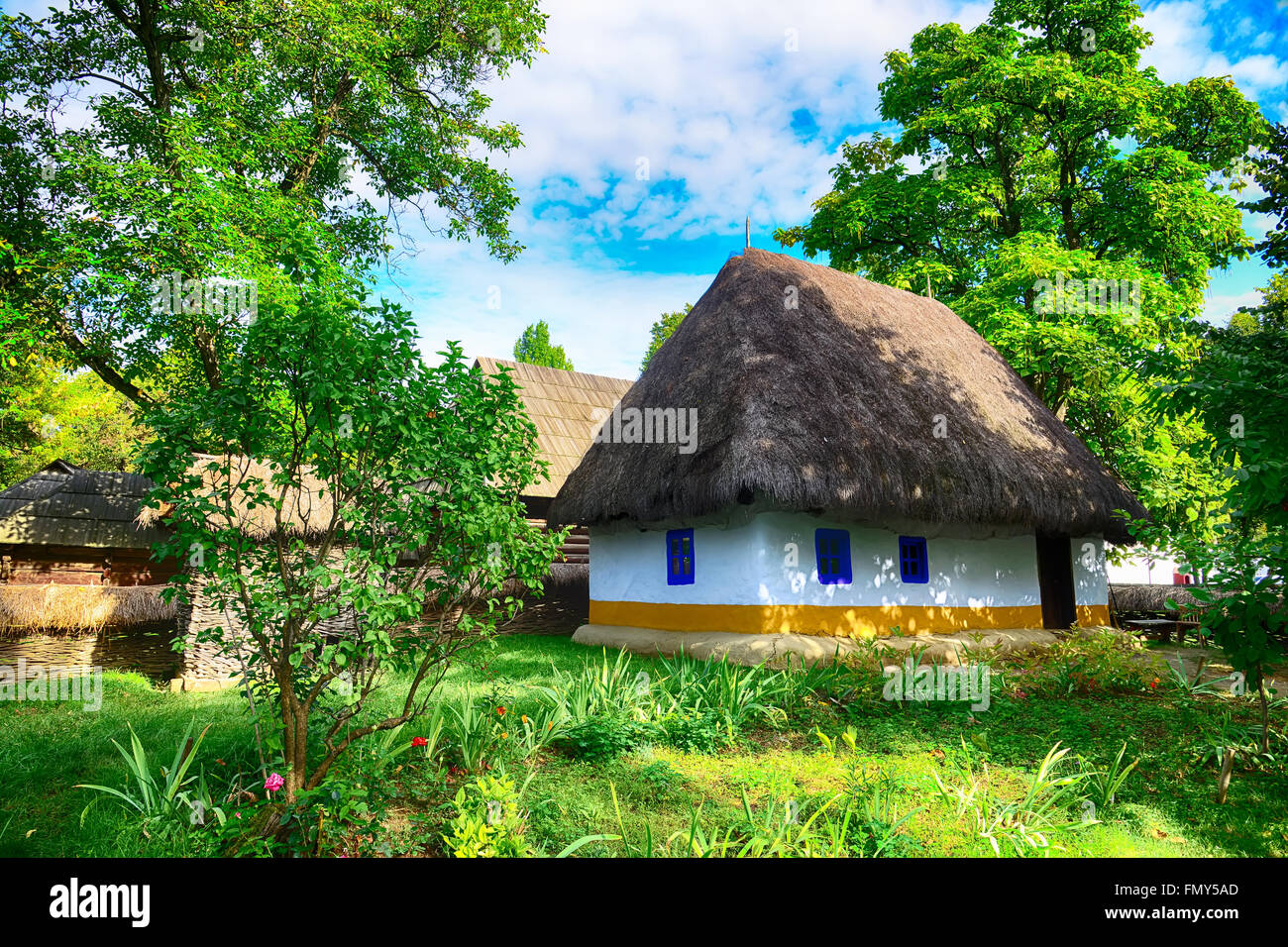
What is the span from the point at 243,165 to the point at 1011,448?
14.9 meters

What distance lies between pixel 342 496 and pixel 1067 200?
56.1ft

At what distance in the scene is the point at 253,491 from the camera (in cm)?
668

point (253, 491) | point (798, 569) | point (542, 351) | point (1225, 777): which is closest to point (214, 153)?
point (253, 491)

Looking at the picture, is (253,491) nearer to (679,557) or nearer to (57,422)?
(679,557)

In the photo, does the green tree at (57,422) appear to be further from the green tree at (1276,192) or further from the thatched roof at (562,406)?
the green tree at (1276,192)

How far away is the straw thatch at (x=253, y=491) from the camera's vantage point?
12.2 feet

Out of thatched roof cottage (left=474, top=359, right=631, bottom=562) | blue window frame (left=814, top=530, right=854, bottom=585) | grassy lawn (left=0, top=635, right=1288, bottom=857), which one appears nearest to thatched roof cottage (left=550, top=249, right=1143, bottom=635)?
blue window frame (left=814, top=530, right=854, bottom=585)

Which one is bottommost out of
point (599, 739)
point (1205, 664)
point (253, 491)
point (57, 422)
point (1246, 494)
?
point (1205, 664)

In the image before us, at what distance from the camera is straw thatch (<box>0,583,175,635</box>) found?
12844 millimetres

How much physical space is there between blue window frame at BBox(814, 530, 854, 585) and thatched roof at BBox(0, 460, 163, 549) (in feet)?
48.6

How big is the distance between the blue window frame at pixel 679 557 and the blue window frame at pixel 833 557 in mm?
1959

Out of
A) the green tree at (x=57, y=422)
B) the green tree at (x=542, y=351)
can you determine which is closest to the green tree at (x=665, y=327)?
the green tree at (x=542, y=351)

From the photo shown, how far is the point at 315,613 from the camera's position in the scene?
342 cm

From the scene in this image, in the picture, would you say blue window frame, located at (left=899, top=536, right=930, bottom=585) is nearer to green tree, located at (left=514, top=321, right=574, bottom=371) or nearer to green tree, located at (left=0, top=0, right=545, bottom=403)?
green tree, located at (left=0, top=0, right=545, bottom=403)
